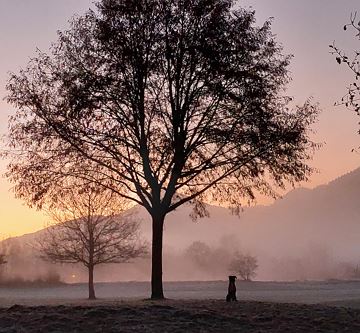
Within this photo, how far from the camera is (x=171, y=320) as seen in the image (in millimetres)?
15516

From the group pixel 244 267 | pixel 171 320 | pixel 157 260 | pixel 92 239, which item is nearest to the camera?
pixel 171 320

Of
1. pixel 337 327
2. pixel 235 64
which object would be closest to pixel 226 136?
pixel 235 64

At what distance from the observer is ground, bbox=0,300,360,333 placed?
14.7 meters

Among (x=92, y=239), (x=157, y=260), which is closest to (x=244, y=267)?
(x=92, y=239)

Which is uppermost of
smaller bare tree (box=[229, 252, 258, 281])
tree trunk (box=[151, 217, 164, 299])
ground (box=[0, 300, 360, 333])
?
smaller bare tree (box=[229, 252, 258, 281])

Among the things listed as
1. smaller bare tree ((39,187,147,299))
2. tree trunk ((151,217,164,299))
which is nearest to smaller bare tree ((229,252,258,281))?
smaller bare tree ((39,187,147,299))

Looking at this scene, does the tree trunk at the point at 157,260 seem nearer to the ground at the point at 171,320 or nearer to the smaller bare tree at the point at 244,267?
the ground at the point at 171,320

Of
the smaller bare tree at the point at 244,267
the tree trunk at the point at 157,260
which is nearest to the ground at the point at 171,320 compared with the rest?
the tree trunk at the point at 157,260

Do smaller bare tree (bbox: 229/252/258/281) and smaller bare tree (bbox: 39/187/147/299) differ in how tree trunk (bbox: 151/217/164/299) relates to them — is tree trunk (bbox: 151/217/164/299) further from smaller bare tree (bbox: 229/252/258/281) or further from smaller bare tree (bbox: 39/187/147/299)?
smaller bare tree (bbox: 229/252/258/281)

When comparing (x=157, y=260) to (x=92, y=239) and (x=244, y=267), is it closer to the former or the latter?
(x=92, y=239)

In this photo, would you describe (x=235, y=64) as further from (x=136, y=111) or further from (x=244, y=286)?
(x=244, y=286)

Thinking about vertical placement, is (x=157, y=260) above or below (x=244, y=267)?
below

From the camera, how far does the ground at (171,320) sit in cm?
1470

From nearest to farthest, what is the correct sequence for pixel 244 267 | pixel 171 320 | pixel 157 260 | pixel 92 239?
pixel 171 320 → pixel 157 260 → pixel 92 239 → pixel 244 267
